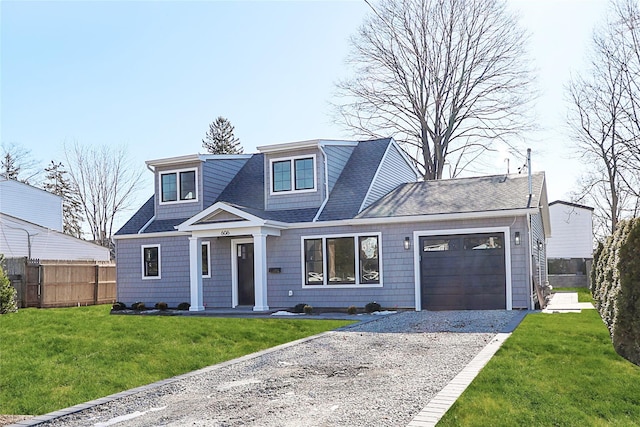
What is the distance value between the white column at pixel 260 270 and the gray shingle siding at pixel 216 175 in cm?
369

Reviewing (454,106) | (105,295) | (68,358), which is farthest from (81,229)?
(68,358)

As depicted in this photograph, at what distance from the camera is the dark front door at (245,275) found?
742 inches

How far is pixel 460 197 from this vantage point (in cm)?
1714

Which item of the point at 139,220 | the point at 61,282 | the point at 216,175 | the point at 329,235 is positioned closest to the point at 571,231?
the point at 329,235

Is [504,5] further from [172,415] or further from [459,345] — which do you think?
[172,415]

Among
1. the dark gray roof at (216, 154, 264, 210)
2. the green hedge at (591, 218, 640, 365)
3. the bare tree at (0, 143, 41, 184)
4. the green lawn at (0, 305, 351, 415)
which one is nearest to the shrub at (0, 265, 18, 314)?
the green lawn at (0, 305, 351, 415)

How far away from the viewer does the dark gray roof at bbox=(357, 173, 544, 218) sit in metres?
16.0

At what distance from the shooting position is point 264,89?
16.1m

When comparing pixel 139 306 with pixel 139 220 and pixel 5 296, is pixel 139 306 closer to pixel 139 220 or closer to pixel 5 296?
pixel 139 220

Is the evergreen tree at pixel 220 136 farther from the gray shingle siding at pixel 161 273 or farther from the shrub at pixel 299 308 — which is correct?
the shrub at pixel 299 308

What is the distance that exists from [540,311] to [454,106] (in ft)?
55.9

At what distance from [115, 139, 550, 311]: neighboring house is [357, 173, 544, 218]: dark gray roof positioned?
4 cm

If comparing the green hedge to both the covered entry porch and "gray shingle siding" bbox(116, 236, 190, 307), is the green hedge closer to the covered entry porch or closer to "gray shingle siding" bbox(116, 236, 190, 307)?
the covered entry porch

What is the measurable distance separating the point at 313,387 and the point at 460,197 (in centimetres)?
1107
